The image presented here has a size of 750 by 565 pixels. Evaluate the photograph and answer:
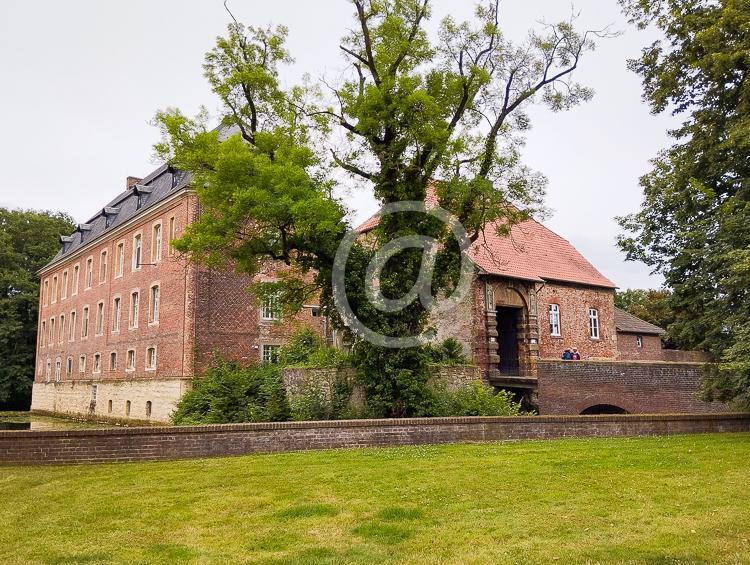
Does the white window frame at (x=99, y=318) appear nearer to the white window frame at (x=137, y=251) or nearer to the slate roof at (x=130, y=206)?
the slate roof at (x=130, y=206)

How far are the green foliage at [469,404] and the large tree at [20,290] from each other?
41868 mm

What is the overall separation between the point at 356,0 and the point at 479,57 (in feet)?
11.8

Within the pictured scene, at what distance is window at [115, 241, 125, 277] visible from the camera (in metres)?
35.2

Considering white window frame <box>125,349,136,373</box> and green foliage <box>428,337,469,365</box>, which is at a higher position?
white window frame <box>125,349,136,373</box>

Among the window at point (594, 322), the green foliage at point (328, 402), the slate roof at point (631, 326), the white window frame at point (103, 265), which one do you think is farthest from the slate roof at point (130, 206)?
the slate roof at point (631, 326)

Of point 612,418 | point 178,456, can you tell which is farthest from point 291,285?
point 612,418

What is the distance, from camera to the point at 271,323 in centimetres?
2942

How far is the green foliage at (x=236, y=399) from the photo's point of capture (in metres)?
19.8

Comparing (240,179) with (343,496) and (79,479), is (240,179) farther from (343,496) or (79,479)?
(343,496)

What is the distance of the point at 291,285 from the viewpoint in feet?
61.7

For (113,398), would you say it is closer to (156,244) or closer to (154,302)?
(154,302)

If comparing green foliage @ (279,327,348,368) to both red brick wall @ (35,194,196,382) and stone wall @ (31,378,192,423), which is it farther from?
stone wall @ (31,378,192,423)

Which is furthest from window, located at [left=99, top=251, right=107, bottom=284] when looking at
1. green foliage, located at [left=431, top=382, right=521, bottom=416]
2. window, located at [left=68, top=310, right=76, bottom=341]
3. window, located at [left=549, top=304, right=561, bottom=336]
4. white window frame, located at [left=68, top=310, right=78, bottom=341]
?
green foliage, located at [left=431, top=382, right=521, bottom=416]

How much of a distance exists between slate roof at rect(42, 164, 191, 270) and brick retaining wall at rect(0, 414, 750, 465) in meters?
16.4
